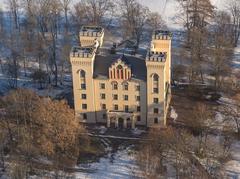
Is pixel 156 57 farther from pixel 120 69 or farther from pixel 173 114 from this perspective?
pixel 173 114

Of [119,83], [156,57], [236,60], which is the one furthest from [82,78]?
[236,60]

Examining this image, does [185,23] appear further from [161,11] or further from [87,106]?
[87,106]

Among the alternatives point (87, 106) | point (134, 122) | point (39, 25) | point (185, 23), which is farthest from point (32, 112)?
point (185, 23)

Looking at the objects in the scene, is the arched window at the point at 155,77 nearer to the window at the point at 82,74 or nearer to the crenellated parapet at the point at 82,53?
the crenellated parapet at the point at 82,53

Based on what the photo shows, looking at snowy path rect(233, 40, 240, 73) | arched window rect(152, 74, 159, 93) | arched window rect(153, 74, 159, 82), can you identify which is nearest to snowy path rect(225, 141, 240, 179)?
arched window rect(152, 74, 159, 93)

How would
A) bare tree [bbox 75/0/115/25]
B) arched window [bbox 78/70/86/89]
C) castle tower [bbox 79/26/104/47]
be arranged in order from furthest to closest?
bare tree [bbox 75/0/115/25], castle tower [bbox 79/26/104/47], arched window [bbox 78/70/86/89]

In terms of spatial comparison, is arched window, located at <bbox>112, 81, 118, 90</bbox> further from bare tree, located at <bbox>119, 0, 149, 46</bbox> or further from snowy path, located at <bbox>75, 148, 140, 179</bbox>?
bare tree, located at <bbox>119, 0, 149, 46</bbox>

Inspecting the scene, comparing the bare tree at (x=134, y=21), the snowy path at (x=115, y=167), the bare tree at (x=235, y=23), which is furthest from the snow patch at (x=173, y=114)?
the bare tree at (x=235, y=23)
